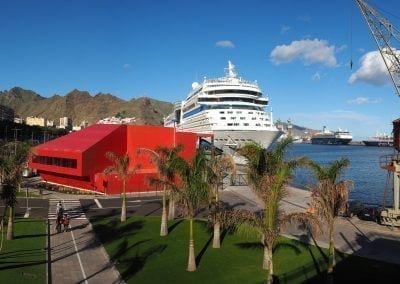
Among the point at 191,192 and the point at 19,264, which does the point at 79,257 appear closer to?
the point at 19,264

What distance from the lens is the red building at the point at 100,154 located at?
4422 centimetres

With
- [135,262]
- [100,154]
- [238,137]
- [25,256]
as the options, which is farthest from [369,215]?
[238,137]

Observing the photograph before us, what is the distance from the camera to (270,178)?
15656 mm

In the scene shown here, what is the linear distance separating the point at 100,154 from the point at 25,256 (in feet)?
79.3

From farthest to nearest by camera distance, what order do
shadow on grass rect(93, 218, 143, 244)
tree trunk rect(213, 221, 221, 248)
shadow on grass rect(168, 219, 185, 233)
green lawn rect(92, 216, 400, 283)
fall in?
shadow on grass rect(168, 219, 185, 233), shadow on grass rect(93, 218, 143, 244), tree trunk rect(213, 221, 221, 248), green lawn rect(92, 216, 400, 283)

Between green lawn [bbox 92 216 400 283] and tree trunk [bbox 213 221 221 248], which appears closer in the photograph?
green lawn [bbox 92 216 400 283]

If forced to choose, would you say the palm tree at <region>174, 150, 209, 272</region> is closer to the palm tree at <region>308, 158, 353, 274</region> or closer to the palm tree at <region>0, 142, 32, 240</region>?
the palm tree at <region>308, 158, 353, 274</region>

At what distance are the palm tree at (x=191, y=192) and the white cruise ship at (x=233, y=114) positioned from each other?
52.9 meters

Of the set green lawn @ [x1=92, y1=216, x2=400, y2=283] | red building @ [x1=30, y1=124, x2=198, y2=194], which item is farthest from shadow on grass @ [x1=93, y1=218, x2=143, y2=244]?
red building @ [x1=30, y1=124, x2=198, y2=194]

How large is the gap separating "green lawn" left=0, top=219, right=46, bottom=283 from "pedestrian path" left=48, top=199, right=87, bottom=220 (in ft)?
12.3

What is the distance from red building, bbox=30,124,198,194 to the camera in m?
44.2

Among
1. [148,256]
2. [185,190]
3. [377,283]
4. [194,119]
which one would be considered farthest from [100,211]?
[194,119]

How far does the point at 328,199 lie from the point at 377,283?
4.46m

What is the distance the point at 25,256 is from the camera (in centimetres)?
2128
